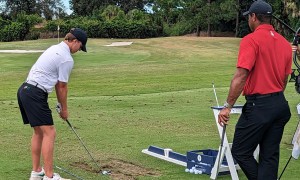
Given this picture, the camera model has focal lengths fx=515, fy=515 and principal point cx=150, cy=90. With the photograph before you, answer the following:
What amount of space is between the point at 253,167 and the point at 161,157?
2.38 m

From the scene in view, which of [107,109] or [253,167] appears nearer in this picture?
[253,167]

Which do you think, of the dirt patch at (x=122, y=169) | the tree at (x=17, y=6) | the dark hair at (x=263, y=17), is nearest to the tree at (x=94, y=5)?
the tree at (x=17, y=6)

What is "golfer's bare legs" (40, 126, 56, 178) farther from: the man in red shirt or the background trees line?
the background trees line

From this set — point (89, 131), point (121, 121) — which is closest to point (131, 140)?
point (89, 131)

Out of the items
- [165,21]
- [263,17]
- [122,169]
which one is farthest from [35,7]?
[263,17]

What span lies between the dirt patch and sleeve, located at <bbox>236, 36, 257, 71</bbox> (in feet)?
7.91

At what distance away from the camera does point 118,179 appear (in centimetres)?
698

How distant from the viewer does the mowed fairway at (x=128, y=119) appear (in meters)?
7.66

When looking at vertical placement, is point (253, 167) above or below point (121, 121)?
above

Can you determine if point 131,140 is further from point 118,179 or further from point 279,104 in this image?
point 279,104

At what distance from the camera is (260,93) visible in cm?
554

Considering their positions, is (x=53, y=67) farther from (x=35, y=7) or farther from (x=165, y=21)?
(x=35, y=7)

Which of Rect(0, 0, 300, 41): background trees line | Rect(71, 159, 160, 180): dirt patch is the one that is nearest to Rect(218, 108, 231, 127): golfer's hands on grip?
Rect(71, 159, 160, 180): dirt patch

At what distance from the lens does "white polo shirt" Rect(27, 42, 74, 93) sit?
21.2ft
